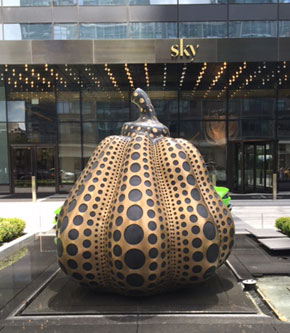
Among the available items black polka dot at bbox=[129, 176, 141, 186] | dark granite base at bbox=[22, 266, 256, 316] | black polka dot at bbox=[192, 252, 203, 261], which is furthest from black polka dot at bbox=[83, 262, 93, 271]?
black polka dot at bbox=[192, 252, 203, 261]

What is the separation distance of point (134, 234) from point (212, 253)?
3.76 ft

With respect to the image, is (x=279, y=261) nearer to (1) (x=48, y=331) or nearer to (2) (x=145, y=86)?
(1) (x=48, y=331)

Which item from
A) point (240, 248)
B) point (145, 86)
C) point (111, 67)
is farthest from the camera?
point (145, 86)

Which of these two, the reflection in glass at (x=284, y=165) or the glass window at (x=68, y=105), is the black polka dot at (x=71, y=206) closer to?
the glass window at (x=68, y=105)

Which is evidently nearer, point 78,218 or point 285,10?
point 78,218

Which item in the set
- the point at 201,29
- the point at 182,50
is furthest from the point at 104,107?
the point at 201,29

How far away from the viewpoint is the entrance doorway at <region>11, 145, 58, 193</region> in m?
19.5

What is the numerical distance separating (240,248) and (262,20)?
1481 centimetres

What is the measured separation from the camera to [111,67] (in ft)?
50.7

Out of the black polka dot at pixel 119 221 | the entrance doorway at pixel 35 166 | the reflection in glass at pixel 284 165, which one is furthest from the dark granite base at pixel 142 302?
the reflection in glass at pixel 284 165

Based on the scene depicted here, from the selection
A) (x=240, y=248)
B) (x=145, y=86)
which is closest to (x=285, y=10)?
(x=145, y=86)

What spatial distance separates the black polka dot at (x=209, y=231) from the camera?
421 centimetres

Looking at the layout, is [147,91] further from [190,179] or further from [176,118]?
[190,179]

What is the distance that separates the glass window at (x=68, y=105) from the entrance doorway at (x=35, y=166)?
6.92 feet
